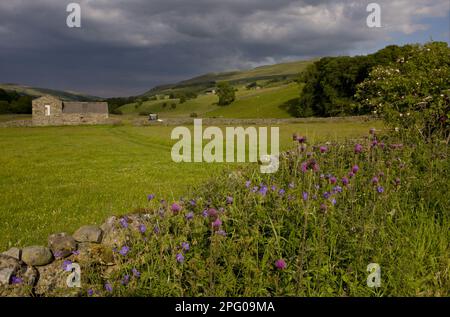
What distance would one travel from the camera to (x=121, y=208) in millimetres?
7445

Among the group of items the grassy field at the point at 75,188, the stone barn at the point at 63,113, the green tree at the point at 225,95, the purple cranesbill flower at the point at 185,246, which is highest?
the green tree at the point at 225,95

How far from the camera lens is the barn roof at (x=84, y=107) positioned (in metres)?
69.8

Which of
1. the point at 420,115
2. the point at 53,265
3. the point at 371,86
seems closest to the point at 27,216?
the point at 53,265

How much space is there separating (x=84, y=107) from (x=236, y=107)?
111ft

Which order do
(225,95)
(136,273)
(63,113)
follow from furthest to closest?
(225,95), (63,113), (136,273)

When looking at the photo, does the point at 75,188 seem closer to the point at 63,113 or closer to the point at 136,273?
the point at 136,273

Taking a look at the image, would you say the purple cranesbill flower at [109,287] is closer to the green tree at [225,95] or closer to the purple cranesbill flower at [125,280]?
the purple cranesbill flower at [125,280]

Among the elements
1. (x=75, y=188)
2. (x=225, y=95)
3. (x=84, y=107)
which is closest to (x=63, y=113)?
(x=84, y=107)

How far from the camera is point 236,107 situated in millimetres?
84312

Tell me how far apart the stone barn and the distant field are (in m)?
13.8

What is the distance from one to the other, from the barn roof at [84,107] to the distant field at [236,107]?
40.2 feet

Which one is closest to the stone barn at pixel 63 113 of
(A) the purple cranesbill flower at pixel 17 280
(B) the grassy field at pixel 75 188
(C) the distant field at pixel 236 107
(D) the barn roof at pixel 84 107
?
(D) the barn roof at pixel 84 107

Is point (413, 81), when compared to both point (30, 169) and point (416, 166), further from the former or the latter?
point (30, 169)

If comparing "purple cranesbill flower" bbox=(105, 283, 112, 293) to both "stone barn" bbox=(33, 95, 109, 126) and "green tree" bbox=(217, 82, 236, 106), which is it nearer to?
"stone barn" bbox=(33, 95, 109, 126)
